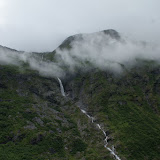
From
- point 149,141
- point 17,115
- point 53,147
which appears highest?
point 17,115

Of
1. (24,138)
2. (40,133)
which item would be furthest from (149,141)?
(24,138)

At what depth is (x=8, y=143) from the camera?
15500 cm

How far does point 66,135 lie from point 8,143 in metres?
47.5

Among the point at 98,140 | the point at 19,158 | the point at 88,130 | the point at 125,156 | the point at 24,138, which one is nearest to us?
the point at 19,158

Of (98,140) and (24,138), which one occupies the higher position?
(24,138)

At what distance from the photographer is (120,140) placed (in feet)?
559

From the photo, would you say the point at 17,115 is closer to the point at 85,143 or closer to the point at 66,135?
the point at 66,135

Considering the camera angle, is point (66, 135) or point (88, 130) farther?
point (88, 130)

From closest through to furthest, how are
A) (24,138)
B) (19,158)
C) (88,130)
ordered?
(19,158) < (24,138) < (88,130)

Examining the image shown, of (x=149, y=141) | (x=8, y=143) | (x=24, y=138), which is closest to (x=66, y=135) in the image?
(x=24, y=138)

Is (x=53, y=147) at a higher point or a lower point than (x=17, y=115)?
lower

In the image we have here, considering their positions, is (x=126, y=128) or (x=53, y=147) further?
(x=126, y=128)

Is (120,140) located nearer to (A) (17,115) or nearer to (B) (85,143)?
(B) (85,143)

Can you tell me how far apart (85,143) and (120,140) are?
28.9m
